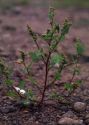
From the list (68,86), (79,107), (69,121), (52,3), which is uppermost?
(52,3)

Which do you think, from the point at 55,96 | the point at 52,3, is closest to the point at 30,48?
A: the point at 55,96

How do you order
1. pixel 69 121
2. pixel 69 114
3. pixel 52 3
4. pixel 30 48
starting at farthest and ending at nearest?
pixel 52 3 → pixel 30 48 → pixel 69 114 → pixel 69 121

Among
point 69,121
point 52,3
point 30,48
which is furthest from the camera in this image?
point 52,3

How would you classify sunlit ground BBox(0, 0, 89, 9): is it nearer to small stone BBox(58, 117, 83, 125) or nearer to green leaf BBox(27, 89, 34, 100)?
green leaf BBox(27, 89, 34, 100)

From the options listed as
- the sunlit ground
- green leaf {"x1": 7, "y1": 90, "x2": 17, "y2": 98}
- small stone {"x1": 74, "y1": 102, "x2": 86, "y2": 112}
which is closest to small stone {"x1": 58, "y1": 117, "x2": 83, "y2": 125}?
small stone {"x1": 74, "y1": 102, "x2": 86, "y2": 112}

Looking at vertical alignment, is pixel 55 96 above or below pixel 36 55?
below

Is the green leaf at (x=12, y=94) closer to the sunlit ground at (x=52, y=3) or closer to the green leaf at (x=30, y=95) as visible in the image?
the green leaf at (x=30, y=95)

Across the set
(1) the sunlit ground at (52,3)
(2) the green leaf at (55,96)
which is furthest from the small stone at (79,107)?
(1) the sunlit ground at (52,3)

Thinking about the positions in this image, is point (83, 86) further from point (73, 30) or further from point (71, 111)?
point (73, 30)

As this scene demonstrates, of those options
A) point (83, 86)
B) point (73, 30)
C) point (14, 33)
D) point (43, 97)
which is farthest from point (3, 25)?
point (43, 97)

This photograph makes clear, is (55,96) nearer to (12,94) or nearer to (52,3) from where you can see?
(12,94)
